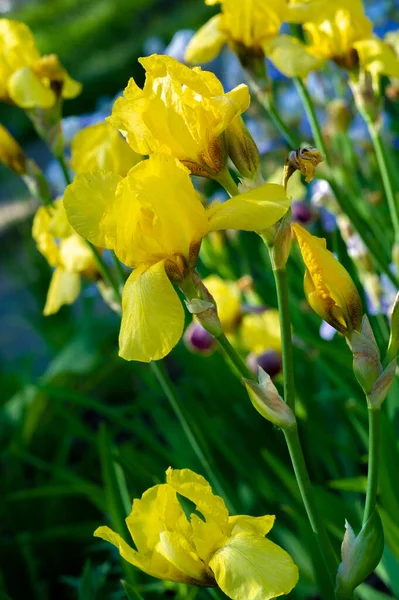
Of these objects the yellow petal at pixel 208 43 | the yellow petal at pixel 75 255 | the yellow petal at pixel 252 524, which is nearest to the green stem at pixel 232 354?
the yellow petal at pixel 252 524

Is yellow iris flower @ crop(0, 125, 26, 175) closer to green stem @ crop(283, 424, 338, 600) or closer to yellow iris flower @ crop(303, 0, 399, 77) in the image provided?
yellow iris flower @ crop(303, 0, 399, 77)

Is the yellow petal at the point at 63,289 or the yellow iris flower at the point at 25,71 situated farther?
the yellow petal at the point at 63,289

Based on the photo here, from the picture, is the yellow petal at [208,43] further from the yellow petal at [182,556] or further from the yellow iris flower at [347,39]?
the yellow petal at [182,556]

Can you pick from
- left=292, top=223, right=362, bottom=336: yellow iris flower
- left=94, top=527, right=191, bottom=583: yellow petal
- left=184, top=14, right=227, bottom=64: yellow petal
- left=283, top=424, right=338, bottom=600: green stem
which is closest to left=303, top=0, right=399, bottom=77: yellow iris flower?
left=184, top=14, right=227, bottom=64: yellow petal

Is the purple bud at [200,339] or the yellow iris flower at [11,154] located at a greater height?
the yellow iris flower at [11,154]

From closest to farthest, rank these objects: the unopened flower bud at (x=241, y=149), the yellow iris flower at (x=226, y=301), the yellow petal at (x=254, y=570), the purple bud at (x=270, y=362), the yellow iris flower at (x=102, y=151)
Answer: the yellow petal at (x=254, y=570) < the unopened flower bud at (x=241, y=149) < the yellow iris flower at (x=102, y=151) < the purple bud at (x=270, y=362) < the yellow iris flower at (x=226, y=301)

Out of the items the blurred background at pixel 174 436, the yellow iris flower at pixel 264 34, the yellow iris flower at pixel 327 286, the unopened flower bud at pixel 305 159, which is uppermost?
the unopened flower bud at pixel 305 159

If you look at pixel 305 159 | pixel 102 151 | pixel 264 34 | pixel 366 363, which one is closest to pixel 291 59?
pixel 264 34
